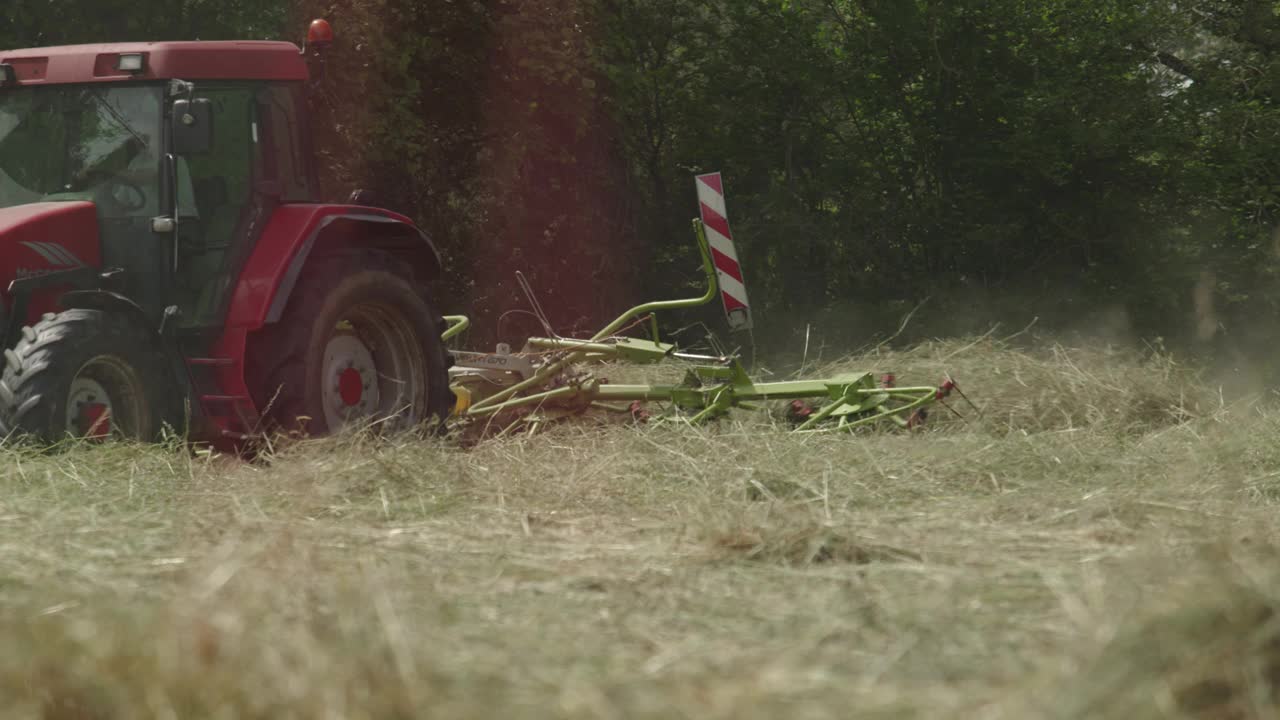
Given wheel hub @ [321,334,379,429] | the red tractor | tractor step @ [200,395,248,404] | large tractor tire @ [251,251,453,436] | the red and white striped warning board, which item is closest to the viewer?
the red tractor

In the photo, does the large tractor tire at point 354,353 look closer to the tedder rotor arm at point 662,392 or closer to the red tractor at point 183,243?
the red tractor at point 183,243

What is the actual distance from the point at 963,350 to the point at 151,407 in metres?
4.28

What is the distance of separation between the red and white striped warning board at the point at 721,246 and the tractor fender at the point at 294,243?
1.92 meters

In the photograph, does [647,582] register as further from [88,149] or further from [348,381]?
[88,149]

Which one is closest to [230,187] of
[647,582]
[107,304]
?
[107,304]

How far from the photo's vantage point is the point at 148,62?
538 centimetres

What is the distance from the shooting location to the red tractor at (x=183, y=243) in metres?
5.09

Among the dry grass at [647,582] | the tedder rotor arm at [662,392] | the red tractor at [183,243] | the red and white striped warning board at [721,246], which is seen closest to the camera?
the dry grass at [647,582]

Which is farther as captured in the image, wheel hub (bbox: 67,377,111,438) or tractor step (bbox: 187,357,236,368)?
tractor step (bbox: 187,357,236,368)

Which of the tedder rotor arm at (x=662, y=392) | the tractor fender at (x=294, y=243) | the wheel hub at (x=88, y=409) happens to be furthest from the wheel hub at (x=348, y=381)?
the wheel hub at (x=88, y=409)

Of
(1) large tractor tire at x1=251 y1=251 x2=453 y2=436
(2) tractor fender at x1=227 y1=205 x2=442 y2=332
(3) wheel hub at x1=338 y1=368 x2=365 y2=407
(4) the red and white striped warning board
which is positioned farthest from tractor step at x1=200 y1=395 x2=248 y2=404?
(4) the red and white striped warning board

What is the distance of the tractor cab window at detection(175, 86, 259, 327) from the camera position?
18.0 feet

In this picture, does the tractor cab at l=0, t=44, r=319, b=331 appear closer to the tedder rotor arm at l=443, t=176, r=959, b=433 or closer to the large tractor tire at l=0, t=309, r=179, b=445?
the large tractor tire at l=0, t=309, r=179, b=445

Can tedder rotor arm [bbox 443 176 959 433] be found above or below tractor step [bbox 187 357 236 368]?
below
